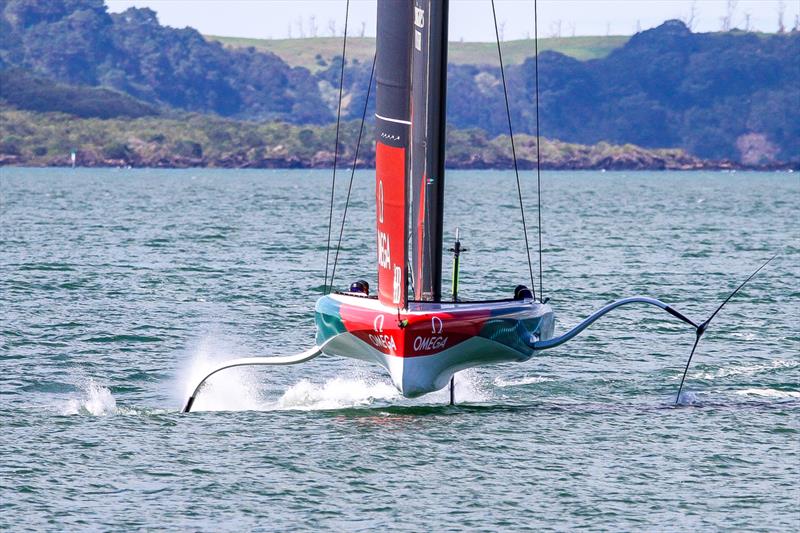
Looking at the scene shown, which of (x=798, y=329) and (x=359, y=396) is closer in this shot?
(x=359, y=396)

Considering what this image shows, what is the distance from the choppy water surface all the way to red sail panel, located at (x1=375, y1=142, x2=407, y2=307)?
2.64m

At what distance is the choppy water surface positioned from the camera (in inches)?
830

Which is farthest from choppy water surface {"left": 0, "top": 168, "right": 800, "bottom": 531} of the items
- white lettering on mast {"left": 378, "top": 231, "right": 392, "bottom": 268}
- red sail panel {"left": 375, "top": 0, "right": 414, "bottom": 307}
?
red sail panel {"left": 375, "top": 0, "right": 414, "bottom": 307}

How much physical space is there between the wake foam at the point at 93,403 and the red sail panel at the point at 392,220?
248 inches

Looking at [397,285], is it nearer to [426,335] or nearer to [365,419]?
[426,335]

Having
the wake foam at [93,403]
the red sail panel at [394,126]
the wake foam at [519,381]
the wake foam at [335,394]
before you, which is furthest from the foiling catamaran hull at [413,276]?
the wake foam at [519,381]

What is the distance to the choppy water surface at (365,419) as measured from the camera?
69.2 ft

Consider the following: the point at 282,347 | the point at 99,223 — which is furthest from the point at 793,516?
the point at 99,223

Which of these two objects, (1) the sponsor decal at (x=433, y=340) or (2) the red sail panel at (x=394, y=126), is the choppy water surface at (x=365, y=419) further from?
(2) the red sail panel at (x=394, y=126)

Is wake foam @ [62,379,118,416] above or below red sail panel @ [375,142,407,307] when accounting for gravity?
below

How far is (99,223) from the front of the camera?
9206 cm

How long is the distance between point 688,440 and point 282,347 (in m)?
13.7

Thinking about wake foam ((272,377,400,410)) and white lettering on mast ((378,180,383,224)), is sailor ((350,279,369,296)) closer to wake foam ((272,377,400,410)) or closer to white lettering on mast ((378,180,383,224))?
wake foam ((272,377,400,410))

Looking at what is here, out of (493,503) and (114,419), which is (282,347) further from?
(493,503)
